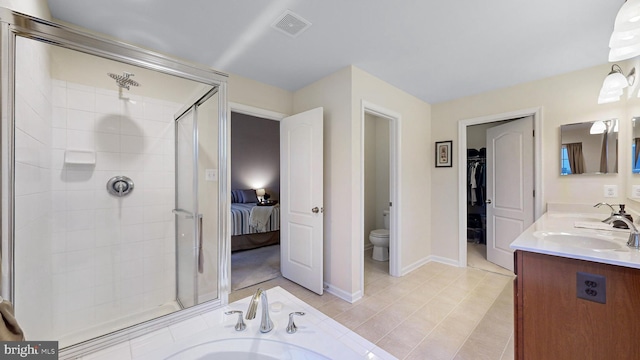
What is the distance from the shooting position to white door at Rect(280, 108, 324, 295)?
2445 mm

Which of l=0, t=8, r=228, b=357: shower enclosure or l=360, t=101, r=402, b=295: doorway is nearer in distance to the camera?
l=0, t=8, r=228, b=357: shower enclosure

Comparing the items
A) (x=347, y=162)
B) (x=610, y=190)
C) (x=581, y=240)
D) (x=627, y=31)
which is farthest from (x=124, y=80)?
(x=610, y=190)

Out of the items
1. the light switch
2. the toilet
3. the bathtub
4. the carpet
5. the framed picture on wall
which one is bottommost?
the carpet

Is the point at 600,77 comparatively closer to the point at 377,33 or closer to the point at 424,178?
the point at 424,178

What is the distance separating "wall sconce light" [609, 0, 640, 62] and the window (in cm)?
155

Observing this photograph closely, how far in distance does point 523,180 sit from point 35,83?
435 cm

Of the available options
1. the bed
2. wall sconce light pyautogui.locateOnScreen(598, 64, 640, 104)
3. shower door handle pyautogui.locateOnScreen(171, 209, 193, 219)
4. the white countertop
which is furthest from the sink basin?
the bed

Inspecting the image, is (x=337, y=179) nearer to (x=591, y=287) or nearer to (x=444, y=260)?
(x=591, y=287)

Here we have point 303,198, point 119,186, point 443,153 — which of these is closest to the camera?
point 119,186

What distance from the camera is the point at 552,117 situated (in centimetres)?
251

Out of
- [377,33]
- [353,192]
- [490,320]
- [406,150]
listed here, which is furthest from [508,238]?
[377,33]

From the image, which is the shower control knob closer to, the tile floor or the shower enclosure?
the shower enclosure

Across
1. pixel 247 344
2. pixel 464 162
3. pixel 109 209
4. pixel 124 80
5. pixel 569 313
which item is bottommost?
pixel 247 344

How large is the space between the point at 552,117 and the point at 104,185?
434 cm
